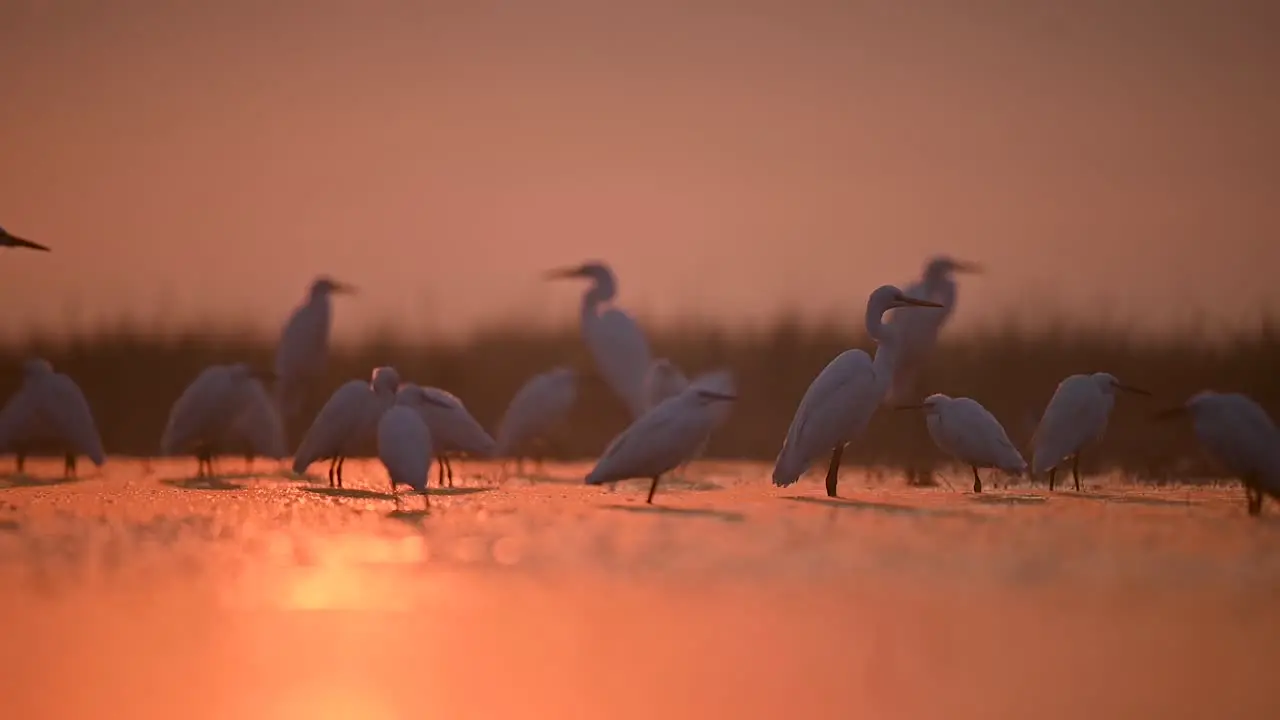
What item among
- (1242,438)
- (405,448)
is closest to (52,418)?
(405,448)

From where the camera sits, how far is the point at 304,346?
16.3m

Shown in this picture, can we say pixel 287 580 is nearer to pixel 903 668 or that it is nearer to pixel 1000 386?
pixel 903 668

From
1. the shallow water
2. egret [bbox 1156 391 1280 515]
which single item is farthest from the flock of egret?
the shallow water

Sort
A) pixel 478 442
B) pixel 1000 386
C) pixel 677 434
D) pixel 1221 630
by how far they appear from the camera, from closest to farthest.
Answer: pixel 1221 630 → pixel 677 434 → pixel 478 442 → pixel 1000 386

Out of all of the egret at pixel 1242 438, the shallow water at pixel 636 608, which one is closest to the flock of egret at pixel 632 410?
the egret at pixel 1242 438

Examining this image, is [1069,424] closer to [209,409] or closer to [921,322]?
[921,322]

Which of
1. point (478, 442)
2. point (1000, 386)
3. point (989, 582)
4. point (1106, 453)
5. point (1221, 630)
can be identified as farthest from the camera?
point (1000, 386)

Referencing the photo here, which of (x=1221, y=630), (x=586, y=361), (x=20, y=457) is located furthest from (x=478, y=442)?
(x=586, y=361)

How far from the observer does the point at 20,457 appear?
1413 centimetres

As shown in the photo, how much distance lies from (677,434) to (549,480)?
118 inches

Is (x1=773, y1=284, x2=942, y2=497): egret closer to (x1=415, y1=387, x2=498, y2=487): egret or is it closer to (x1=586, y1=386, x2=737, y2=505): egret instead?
(x1=586, y1=386, x2=737, y2=505): egret

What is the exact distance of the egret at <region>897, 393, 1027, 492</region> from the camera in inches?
468

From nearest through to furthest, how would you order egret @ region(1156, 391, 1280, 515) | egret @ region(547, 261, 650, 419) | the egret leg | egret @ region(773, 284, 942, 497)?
egret @ region(1156, 391, 1280, 515) → egret @ region(773, 284, 942, 497) → the egret leg → egret @ region(547, 261, 650, 419)

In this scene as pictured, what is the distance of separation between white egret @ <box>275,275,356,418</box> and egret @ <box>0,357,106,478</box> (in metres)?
2.84
